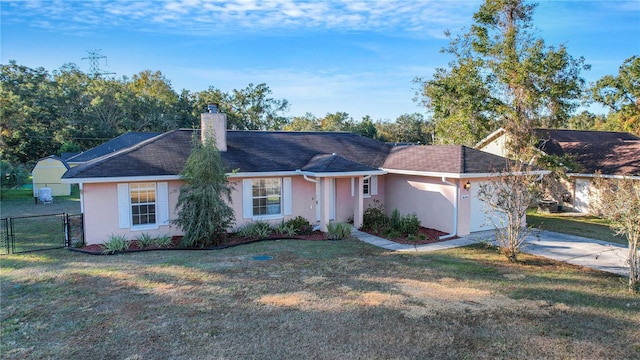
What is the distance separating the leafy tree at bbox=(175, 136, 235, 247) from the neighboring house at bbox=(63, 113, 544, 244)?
3.71 feet

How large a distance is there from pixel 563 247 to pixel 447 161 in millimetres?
4626

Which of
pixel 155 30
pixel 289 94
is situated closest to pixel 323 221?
pixel 155 30

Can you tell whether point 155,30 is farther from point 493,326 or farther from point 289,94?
point 289,94

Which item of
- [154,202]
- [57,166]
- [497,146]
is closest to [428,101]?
[497,146]

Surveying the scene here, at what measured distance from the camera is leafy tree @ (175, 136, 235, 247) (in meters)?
11.3

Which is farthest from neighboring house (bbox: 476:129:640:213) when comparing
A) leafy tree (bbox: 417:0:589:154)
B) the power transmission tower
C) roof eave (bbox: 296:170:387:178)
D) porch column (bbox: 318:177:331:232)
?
the power transmission tower

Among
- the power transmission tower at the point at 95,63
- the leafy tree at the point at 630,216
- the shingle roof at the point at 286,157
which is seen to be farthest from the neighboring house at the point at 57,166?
the power transmission tower at the point at 95,63

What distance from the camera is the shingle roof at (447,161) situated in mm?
12977

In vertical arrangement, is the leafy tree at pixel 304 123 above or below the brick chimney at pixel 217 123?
above

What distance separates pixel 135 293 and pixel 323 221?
754 cm

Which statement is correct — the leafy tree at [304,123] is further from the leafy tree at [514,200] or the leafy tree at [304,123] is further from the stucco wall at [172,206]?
the leafy tree at [514,200]

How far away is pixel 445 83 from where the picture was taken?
2036 cm

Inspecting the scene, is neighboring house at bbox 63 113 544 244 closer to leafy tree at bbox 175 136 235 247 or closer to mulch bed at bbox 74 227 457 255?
mulch bed at bbox 74 227 457 255

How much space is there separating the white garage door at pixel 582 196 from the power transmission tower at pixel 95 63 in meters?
59.7
